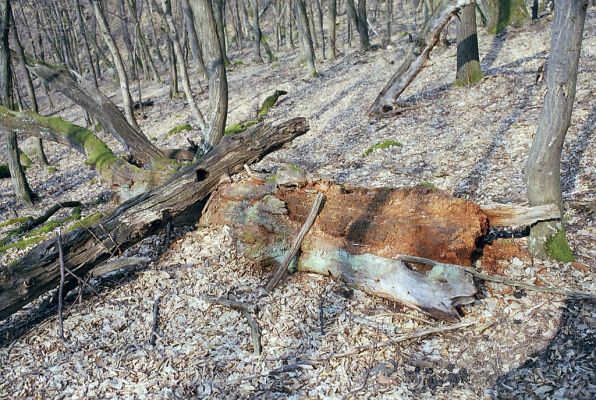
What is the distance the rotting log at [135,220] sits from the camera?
518 centimetres

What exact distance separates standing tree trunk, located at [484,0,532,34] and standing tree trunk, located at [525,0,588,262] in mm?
13949

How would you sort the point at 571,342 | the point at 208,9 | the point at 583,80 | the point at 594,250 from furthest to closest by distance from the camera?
the point at 583,80
the point at 208,9
the point at 594,250
the point at 571,342

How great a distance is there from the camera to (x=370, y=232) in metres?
5.30

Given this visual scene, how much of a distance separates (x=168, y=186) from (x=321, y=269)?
2.39 meters

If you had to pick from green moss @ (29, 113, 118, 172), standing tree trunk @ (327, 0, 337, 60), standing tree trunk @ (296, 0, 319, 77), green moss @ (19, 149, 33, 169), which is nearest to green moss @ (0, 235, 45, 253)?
green moss @ (29, 113, 118, 172)

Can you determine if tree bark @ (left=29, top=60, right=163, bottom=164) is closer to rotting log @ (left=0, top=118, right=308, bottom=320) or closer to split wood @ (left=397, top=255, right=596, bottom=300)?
rotting log @ (left=0, top=118, right=308, bottom=320)

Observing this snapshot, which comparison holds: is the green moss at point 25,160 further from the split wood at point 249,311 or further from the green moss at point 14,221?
the split wood at point 249,311

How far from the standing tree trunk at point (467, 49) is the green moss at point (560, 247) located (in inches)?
288

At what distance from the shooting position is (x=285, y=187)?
19.9 ft

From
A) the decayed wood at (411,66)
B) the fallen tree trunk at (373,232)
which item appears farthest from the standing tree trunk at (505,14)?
the fallen tree trunk at (373,232)

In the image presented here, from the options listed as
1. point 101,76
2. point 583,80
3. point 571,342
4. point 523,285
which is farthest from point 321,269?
point 101,76

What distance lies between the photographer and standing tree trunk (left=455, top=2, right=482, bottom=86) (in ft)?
36.3

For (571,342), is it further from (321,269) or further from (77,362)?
(77,362)

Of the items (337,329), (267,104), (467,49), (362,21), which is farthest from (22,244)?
(362,21)
